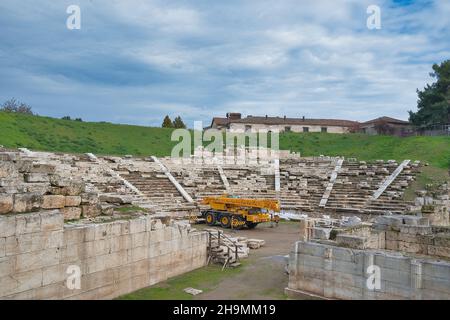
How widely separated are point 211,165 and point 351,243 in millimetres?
21311

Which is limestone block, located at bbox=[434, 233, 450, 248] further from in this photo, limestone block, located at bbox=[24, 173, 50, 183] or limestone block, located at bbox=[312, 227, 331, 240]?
limestone block, located at bbox=[24, 173, 50, 183]

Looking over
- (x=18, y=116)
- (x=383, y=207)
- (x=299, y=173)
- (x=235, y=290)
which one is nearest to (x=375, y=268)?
(x=235, y=290)

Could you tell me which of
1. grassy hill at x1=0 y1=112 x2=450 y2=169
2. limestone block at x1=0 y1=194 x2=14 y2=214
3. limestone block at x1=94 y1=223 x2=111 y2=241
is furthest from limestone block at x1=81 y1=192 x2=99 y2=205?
grassy hill at x1=0 y1=112 x2=450 y2=169

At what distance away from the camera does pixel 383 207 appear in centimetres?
2320

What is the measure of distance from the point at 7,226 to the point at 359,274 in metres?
7.89

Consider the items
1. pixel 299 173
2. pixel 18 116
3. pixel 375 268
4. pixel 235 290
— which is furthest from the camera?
pixel 18 116

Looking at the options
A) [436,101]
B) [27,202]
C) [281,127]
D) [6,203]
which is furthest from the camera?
[281,127]

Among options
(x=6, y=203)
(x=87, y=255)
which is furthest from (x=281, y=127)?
(x=6, y=203)

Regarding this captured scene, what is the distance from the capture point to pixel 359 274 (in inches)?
381

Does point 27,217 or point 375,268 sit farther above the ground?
point 27,217

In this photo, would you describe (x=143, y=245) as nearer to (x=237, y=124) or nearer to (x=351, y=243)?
(x=351, y=243)

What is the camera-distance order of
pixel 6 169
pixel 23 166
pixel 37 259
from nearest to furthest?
pixel 37 259 < pixel 6 169 < pixel 23 166

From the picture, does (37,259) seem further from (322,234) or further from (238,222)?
(238,222)

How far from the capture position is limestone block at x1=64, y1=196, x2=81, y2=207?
1105cm
